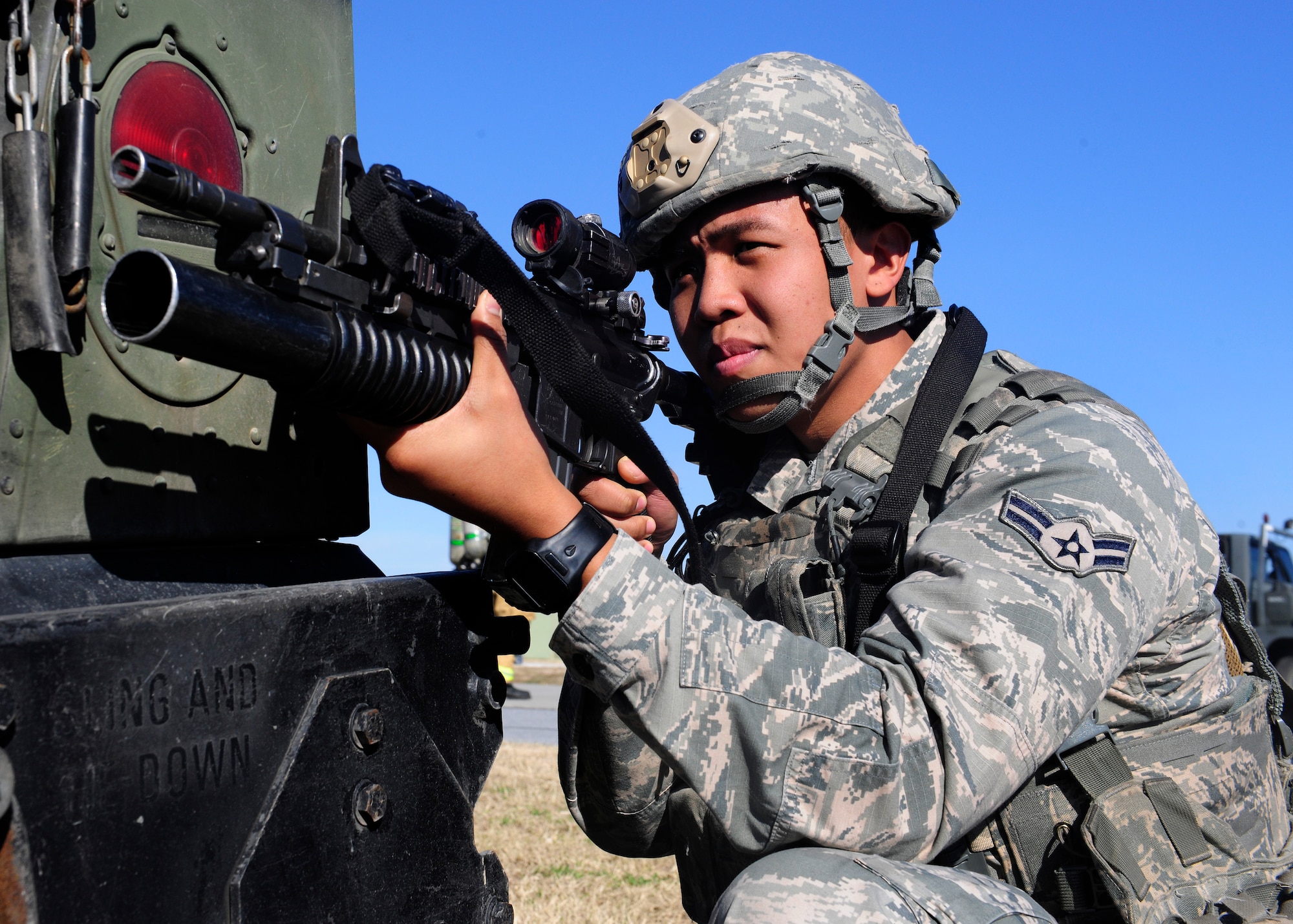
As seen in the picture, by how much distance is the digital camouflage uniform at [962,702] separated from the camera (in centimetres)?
180

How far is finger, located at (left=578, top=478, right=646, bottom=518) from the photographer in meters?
2.35

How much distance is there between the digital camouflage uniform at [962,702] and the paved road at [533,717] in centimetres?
566

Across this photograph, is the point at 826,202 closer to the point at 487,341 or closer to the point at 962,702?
the point at 487,341

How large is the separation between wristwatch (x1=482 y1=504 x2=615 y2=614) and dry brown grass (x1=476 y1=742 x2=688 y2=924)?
2405 mm

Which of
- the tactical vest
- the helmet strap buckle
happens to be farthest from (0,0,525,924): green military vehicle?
the helmet strap buckle

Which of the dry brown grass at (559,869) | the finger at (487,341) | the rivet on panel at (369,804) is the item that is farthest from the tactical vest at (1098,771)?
the dry brown grass at (559,869)

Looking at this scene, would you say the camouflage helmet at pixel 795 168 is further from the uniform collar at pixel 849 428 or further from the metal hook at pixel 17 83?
the metal hook at pixel 17 83

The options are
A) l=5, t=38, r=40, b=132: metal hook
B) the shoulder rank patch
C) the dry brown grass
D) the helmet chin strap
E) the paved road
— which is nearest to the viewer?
l=5, t=38, r=40, b=132: metal hook

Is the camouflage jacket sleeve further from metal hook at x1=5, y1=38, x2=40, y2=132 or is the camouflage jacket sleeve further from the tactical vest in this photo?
metal hook at x1=5, y1=38, x2=40, y2=132

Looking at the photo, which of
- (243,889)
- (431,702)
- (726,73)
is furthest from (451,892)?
(726,73)

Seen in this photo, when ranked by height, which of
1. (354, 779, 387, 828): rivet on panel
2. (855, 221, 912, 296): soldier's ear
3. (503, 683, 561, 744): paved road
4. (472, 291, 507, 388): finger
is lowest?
(503, 683, 561, 744): paved road

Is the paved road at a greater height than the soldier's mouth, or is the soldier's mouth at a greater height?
the soldier's mouth

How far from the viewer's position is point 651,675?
5.96ft

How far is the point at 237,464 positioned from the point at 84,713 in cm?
64
